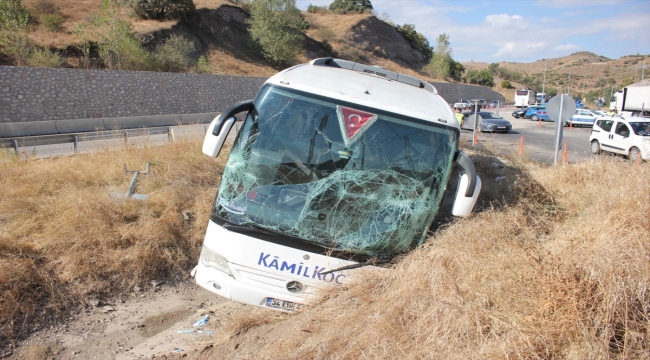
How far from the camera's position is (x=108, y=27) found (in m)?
29.9

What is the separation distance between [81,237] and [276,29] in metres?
43.1

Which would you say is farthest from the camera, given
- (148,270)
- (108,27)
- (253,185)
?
(108,27)

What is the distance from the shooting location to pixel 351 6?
79.4 meters

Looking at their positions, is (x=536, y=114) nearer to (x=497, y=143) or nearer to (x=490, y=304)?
(x=497, y=143)

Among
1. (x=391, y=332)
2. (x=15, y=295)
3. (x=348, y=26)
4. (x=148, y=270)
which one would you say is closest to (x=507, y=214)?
(x=391, y=332)

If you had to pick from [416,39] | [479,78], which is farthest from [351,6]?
[479,78]

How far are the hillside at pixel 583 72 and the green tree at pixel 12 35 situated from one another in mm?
74831

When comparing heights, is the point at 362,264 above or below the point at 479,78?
below

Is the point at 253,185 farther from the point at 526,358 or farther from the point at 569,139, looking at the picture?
the point at 569,139

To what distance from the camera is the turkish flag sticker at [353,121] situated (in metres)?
4.45

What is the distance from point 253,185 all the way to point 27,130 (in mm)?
19397

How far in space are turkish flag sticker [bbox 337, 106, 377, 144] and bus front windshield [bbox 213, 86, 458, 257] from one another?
0.01 metres

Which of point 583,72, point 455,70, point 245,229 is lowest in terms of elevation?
point 245,229

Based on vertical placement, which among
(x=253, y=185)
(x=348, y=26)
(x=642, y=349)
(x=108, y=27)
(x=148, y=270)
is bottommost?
(x=148, y=270)
